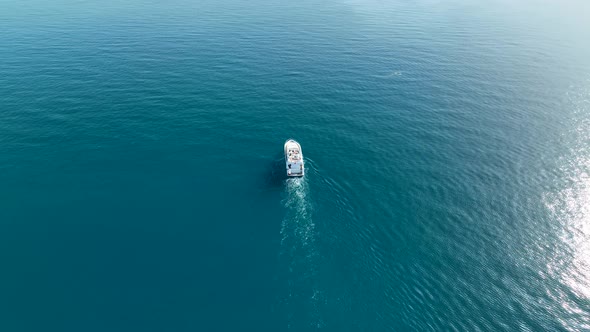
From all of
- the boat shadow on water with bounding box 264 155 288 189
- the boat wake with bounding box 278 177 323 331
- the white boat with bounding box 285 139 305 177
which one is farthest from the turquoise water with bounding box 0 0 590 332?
the white boat with bounding box 285 139 305 177

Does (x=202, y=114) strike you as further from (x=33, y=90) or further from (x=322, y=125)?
(x=33, y=90)

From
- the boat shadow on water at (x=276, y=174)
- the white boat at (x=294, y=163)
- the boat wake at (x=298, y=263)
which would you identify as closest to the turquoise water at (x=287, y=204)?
the boat wake at (x=298, y=263)

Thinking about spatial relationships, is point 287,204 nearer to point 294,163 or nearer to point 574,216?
point 294,163

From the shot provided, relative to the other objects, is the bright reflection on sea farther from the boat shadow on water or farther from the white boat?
the boat shadow on water

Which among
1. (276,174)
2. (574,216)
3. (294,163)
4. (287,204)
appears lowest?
(287,204)

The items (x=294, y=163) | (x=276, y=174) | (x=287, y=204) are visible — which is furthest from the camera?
(x=276, y=174)

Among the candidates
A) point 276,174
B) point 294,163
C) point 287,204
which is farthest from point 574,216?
point 276,174
